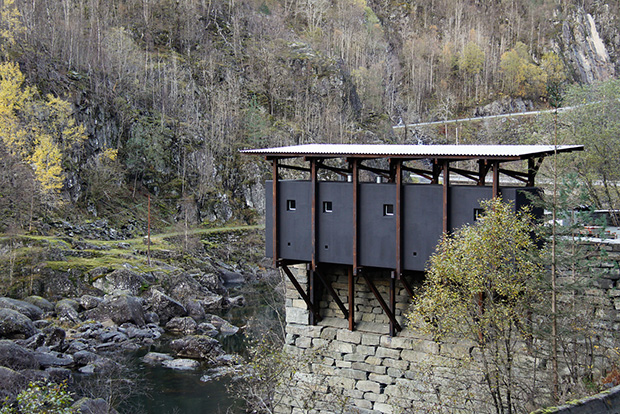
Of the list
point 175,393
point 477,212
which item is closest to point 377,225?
point 477,212

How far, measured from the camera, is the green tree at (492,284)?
13.7m

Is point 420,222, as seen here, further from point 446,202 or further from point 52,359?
point 52,359

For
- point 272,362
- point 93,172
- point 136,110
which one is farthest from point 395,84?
point 272,362

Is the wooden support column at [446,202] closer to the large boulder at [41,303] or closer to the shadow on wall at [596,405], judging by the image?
the shadow on wall at [596,405]

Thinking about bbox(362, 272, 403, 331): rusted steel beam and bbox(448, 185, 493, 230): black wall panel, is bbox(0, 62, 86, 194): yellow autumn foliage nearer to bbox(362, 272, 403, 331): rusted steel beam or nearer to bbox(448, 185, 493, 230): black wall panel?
bbox(362, 272, 403, 331): rusted steel beam

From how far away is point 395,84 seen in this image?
108m

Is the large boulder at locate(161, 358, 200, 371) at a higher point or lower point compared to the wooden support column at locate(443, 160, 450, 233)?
lower

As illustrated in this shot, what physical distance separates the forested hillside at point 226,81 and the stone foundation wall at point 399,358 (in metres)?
35.9

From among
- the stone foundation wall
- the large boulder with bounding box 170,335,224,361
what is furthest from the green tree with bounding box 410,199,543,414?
Result: the large boulder with bounding box 170,335,224,361

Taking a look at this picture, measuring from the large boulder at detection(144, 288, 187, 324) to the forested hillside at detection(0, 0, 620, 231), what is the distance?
13.8 metres

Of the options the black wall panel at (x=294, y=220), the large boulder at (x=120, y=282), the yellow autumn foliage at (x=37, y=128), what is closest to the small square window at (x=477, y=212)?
the black wall panel at (x=294, y=220)

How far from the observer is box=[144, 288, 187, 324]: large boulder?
41.3 meters

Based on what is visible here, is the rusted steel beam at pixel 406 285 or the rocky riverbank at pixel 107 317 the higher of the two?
the rusted steel beam at pixel 406 285

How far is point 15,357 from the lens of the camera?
2698 centimetres
